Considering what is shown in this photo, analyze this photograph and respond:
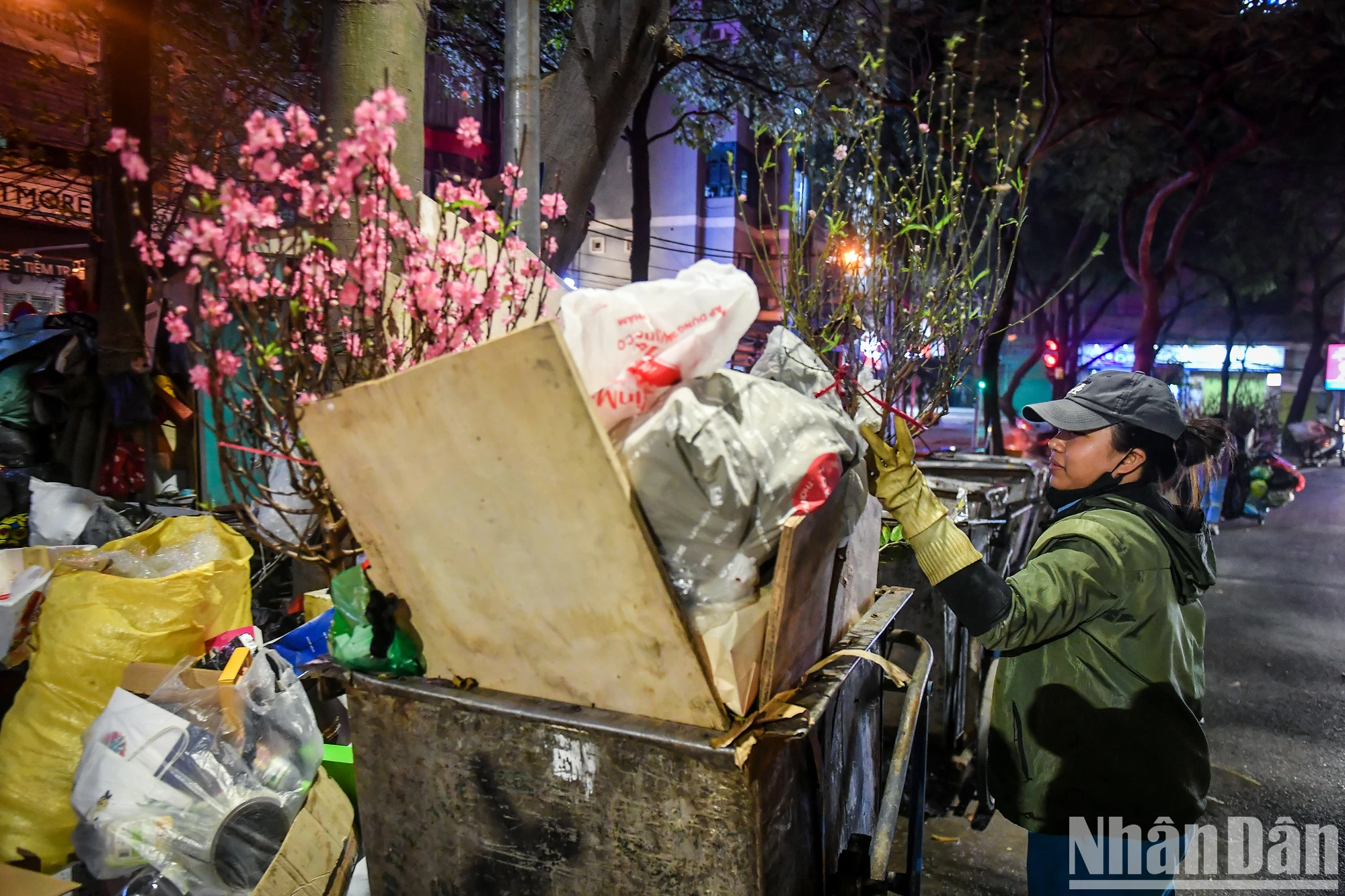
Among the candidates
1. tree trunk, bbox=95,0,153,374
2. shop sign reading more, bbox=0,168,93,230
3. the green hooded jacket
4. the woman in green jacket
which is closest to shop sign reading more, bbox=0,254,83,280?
shop sign reading more, bbox=0,168,93,230

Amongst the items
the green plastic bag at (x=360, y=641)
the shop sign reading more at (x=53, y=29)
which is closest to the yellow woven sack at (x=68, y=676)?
the green plastic bag at (x=360, y=641)

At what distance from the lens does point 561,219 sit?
4.07m

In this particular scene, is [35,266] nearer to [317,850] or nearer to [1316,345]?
[317,850]

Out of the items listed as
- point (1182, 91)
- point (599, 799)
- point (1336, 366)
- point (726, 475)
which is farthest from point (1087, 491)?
point (1336, 366)

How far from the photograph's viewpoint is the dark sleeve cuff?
203 cm

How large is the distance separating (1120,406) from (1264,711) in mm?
4658

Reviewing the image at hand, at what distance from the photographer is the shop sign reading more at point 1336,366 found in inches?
1138

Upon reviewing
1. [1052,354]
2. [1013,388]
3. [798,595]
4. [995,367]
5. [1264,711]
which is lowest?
[1264,711]

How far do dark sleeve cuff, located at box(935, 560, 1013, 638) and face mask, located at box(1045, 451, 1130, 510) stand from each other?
55cm

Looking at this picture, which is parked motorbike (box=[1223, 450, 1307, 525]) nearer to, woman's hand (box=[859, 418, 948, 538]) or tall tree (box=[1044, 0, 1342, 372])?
tall tree (box=[1044, 0, 1342, 372])

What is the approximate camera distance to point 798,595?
1.63 m

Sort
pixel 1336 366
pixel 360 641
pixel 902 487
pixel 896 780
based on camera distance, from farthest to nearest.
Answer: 1. pixel 1336 366
2. pixel 902 487
3. pixel 896 780
4. pixel 360 641

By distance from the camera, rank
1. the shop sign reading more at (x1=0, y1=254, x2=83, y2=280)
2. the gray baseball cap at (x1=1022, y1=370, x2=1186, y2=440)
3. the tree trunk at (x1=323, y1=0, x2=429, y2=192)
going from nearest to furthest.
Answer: the gray baseball cap at (x1=1022, y1=370, x2=1186, y2=440) < the tree trunk at (x1=323, y1=0, x2=429, y2=192) < the shop sign reading more at (x1=0, y1=254, x2=83, y2=280)

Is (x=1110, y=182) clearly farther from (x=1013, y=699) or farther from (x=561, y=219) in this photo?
(x=1013, y=699)
